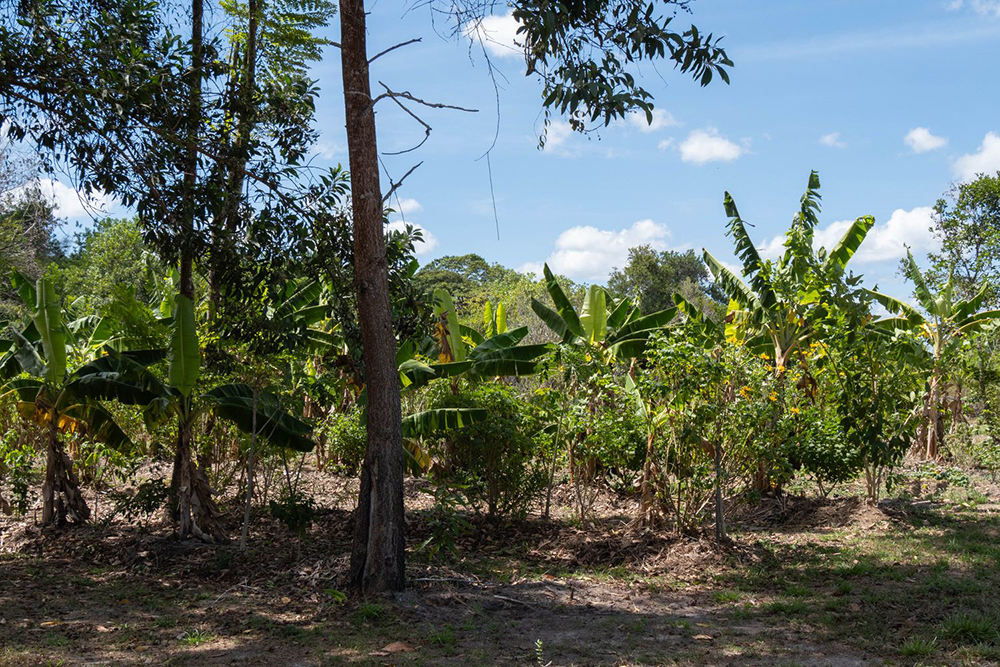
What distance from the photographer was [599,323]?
1320 centimetres

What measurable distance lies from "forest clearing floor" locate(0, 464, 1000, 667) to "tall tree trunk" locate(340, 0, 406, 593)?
0.38 metres

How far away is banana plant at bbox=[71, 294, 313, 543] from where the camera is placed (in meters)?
8.56

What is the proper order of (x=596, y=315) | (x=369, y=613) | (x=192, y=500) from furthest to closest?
(x=596, y=315) < (x=192, y=500) < (x=369, y=613)

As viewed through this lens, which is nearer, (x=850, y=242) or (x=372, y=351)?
(x=372, y=351)

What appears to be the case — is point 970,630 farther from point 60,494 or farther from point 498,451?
point 60,494

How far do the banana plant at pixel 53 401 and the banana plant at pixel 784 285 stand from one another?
848cm

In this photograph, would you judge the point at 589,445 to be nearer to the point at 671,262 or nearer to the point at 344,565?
the point at 344,565

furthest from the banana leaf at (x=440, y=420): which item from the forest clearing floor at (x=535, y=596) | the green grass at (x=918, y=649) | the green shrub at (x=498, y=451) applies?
the green grass at (x=918, y=649)

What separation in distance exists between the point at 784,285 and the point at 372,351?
23.3 feet

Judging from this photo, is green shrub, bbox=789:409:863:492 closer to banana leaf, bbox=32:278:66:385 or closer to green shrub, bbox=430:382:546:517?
green shrub, bbox=430:382:546:517

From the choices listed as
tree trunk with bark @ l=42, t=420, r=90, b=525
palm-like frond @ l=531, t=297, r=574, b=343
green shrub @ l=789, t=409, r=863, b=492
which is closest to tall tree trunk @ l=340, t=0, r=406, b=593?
tree trunk with bark @ l=42, t=420, r=90, b=525

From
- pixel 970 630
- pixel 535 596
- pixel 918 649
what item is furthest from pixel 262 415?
pixel 970 630

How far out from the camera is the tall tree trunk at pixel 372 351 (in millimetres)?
7035

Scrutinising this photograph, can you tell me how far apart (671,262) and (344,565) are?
37.6m
